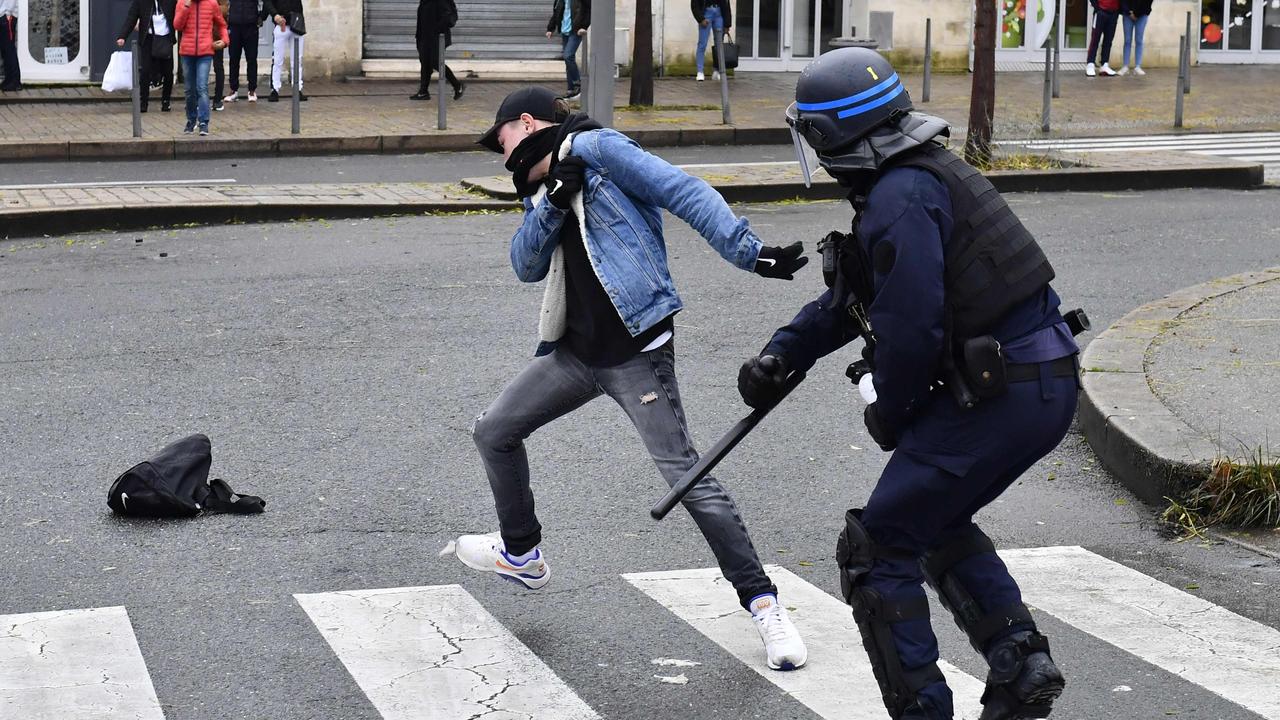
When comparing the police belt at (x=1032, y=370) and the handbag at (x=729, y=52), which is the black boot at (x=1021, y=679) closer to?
the police belt at (x=1032, y=370)

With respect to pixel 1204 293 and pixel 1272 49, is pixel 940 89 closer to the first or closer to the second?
pixel 1272 49

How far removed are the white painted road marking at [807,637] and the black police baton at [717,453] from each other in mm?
558

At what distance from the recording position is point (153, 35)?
20.5 m

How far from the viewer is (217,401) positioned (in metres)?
7.79

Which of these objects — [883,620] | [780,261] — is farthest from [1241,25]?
[883,620]

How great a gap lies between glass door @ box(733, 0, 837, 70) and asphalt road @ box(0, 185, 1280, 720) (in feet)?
55.7

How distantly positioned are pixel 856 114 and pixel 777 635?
5.17 feet

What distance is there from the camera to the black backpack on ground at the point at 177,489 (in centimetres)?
613

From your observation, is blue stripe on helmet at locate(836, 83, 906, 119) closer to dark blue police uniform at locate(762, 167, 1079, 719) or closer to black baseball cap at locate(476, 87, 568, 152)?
dark blue police uniform at locate(762, 167, 1079, 719)

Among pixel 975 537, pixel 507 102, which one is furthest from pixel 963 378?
pixel 507 102

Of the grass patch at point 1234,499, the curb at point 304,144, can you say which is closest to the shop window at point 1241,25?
the curb at point 304,144

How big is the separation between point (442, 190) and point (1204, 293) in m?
7.02

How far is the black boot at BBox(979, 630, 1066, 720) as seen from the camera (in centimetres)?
396

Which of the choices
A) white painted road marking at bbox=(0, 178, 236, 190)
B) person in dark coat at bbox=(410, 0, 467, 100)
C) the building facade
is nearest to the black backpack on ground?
white painted road marking at bbox=(0, 178, 236, 190)
